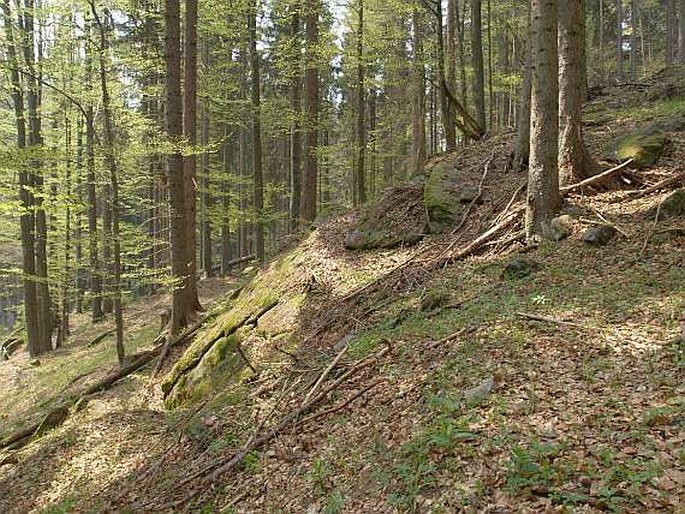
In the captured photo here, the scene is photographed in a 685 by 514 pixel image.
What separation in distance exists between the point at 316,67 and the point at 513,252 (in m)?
8.95

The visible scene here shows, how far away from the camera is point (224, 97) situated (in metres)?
20.4

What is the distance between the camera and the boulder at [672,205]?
7285 mm

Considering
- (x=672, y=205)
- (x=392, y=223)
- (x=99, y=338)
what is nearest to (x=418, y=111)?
(x=392, y=223)

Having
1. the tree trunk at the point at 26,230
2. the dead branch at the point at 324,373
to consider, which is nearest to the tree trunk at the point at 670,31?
the dead branch at the point at 324,373

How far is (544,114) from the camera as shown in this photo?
7.72 metres

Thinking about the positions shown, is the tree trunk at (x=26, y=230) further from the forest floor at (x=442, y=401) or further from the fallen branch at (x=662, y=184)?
the fallen branch at (x=662, y=184)

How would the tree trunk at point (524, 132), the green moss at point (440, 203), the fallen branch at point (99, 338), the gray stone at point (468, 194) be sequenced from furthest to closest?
the fallen branch at point (99, 338), the tree trunk at point (524, 132), the gray stone at point (468, 194), the green moss at point (440, 203)

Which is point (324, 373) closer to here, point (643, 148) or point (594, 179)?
point (594, 179)

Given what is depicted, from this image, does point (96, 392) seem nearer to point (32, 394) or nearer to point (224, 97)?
point (32, 394)

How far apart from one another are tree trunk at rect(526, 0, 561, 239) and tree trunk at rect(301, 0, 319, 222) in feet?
25.3

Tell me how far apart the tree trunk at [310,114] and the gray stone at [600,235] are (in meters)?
8.67

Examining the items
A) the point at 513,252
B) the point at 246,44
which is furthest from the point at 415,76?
the point at 513,252

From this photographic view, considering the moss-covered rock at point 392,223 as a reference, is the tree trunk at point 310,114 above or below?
above

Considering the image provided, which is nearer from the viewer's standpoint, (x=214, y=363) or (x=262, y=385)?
(x=262, y=385)
